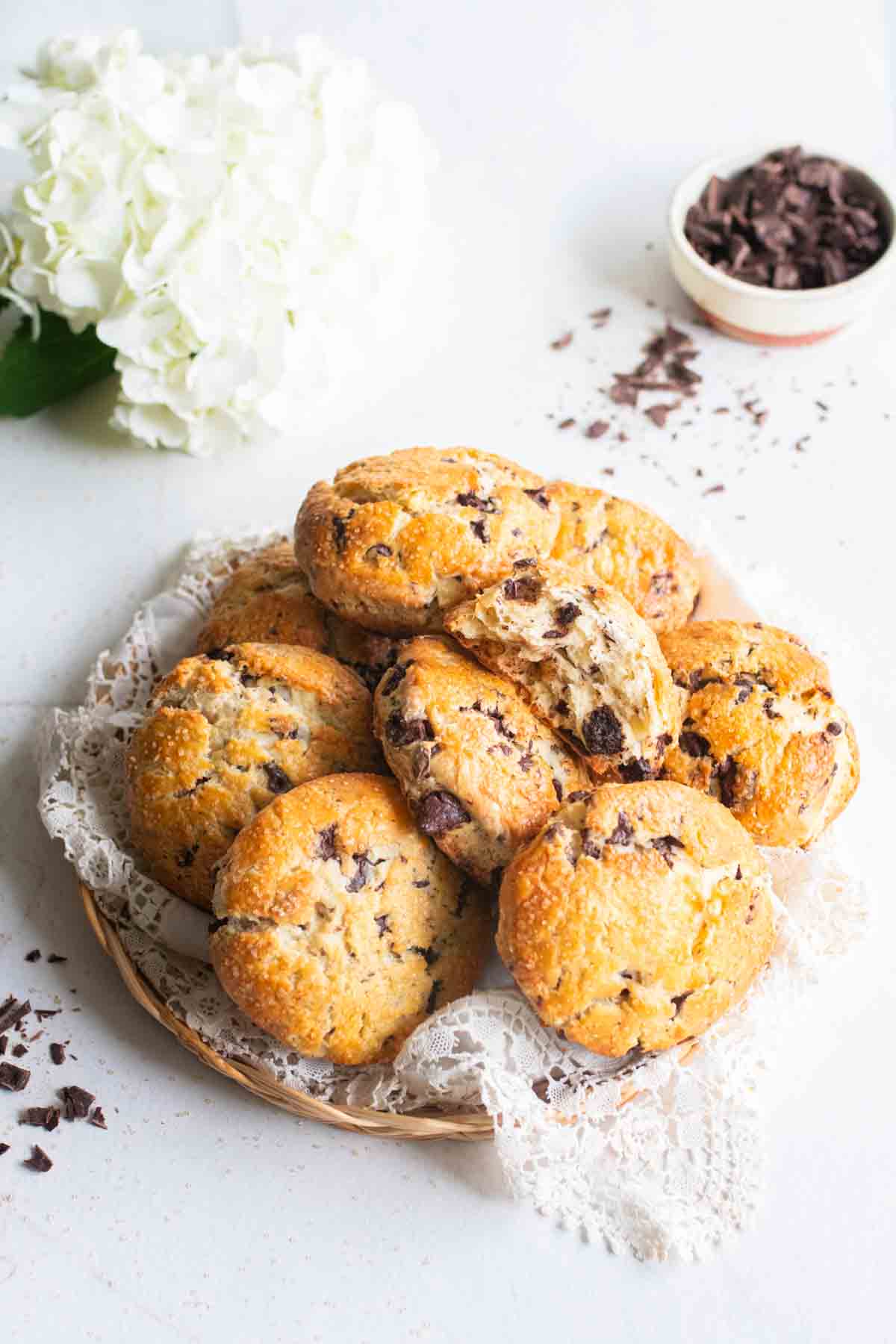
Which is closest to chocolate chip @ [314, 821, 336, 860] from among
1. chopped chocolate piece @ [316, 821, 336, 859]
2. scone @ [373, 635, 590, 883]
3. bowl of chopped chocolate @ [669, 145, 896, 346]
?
chopped chocolate piece @ [316, 821, 336, 859]

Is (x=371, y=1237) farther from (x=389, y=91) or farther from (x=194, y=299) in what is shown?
(x=389, y=91)

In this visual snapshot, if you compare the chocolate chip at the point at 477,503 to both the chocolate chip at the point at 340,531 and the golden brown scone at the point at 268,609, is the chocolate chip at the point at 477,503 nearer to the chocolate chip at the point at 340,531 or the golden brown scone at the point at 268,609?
the chocolate chip at the point at 340,531

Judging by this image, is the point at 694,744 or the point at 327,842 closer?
the point at 327,842

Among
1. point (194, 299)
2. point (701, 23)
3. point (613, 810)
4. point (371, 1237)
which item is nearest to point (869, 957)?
point (613, 810)

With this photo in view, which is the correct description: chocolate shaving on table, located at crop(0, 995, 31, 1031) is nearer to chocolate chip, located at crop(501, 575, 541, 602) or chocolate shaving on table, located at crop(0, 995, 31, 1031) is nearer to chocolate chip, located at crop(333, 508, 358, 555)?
chocolate chip, located at crop(333, 508, 358, 555)

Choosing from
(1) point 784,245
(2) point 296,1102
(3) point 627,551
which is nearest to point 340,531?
(3) point 627,551

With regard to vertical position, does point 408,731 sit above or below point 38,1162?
above

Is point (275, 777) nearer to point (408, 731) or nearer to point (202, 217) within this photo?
point (408, 731)
